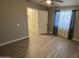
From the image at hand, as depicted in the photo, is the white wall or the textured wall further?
the white wall

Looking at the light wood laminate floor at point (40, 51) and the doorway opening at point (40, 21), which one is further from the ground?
the doorway opening at point (40, 21)

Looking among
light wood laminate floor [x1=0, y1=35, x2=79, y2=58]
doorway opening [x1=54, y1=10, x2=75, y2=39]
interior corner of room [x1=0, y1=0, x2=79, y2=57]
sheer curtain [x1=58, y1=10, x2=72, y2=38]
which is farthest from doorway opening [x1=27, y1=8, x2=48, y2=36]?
light wood laminate floor [x1=0, y1=35, x2=79, y2=58]

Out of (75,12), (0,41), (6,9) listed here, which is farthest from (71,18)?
(0,41)

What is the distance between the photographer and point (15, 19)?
5.81 meters

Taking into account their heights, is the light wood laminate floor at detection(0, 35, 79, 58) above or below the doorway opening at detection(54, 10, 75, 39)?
below

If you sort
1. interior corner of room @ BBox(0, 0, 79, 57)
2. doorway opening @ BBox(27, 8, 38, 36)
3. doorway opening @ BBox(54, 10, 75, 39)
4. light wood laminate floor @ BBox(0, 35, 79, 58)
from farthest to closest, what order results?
doorway opening @ BBox(27, 8, 38, 36)
doorway opening @ BBox(54, 10, 75, 39)
interior corner of room @ BBox(0, 0, 79, 57)
light wood laminate floor @ BBox(0, 35, 79, 58)

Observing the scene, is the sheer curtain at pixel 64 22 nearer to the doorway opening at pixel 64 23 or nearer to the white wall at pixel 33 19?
the doorway opening at pixel 64 23

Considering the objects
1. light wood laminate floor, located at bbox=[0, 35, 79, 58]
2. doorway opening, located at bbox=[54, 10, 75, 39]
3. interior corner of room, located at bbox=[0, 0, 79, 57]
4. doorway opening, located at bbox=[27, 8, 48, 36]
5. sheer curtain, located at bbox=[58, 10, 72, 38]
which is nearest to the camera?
light wood laminate floor, located at bbox=[0, 35, 79, 58]

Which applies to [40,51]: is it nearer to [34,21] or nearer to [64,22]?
[64,22]

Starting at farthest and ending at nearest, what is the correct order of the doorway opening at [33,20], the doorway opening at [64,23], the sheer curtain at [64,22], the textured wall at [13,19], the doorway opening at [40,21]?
the doorway opening at [33,20] < the doorway opening at [40,21] < the sheer curtain at [64,22] < the doorway opening at [64,23] < the textured wall at [13,19]

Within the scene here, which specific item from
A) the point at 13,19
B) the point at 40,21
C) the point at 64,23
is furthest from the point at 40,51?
the point at 40,21

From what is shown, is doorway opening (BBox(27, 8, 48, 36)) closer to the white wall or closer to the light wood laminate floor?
the white wall

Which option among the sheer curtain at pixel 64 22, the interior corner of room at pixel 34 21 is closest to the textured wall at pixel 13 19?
the interior corner of room at pixel 34 21

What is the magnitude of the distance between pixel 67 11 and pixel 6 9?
14.6 feet
